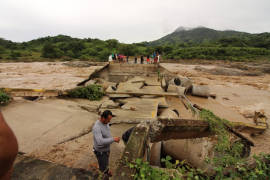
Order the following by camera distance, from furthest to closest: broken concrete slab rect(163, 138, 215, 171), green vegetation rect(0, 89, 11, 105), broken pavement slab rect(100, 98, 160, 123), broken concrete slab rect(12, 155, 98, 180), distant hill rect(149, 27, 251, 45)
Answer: distant hill rect(149, 27, 251, 45), green vegetation rect(0, 89, 11, 105), broken pavement slab rect(100, 98, 160, 123), broken concrete slab rect(163, 138, 215, 171), broken concrete slab rect(12, 155, 98, 180)

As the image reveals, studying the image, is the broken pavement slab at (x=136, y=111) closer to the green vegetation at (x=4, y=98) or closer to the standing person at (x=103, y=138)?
the standing person at (x=103, y=138)

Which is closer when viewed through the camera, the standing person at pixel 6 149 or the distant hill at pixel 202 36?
the standing person at pixel 6 149

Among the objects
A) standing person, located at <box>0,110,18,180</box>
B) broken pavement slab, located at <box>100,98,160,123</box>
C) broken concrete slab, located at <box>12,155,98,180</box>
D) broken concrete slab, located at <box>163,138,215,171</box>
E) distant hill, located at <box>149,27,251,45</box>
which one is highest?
distant hill, located at <box>149,27,251,45</box>

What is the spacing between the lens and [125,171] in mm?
1682

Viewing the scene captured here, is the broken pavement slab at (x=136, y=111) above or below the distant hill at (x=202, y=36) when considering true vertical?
below

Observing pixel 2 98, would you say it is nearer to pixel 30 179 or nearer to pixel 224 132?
pixel 30 179

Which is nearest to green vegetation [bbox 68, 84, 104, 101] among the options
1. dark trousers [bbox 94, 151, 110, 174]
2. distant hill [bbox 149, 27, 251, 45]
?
dark trousers [bbox 94, 151, 110, 174]

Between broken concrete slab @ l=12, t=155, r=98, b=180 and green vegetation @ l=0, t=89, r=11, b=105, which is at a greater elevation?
green vegetation @ l=0, t=89, r=11, b=105

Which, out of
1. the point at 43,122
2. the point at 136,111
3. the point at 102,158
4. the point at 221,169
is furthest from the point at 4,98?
the point at 221,169

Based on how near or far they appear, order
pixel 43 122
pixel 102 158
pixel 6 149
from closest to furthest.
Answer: pixel 6 149, pixel 102 158, pixel 43 122

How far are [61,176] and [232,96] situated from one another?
49.8 feet

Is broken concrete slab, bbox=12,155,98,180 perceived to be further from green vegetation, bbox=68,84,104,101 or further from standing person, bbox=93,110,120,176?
green vegetation, bbox=68,84,104,101

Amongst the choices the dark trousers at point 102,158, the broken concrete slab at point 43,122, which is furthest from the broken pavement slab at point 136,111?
the dark trousers at point 102,158

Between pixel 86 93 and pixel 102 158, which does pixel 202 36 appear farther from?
pixel 102 158
